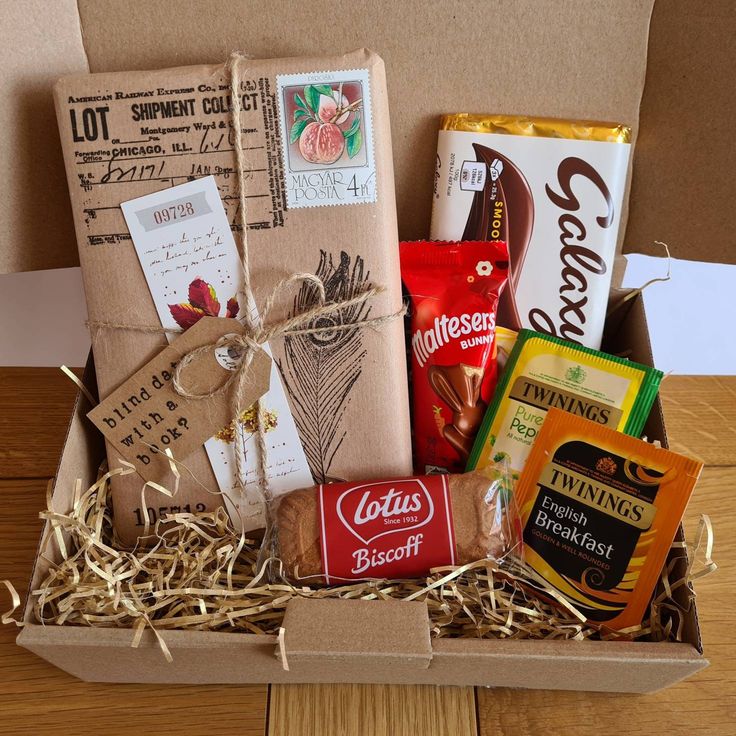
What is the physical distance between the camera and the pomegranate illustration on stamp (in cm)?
69

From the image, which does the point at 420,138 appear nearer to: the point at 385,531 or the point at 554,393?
the point at 554,393

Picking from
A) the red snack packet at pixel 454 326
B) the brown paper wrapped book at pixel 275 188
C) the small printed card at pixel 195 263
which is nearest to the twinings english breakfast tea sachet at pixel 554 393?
the red snack packet at pixel 454 326

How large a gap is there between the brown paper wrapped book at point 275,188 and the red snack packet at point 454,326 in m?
0.07

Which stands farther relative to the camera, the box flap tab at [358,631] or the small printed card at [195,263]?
the small printed card at [195,263]

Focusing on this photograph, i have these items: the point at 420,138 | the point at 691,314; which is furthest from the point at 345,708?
the point at 691,314

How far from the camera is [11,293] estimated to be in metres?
1.00

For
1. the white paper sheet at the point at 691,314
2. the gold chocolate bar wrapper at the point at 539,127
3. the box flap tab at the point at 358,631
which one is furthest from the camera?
the white paper sheet at the point at 691,314

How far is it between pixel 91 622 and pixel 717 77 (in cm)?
87

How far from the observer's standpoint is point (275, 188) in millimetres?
705

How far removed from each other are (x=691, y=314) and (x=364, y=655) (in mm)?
832

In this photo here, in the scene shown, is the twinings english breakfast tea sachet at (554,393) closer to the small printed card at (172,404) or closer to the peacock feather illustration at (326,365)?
the peacock feather illustration at (326,365)

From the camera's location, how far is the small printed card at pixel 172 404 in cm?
73

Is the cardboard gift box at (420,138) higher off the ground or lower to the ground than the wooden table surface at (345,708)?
higher

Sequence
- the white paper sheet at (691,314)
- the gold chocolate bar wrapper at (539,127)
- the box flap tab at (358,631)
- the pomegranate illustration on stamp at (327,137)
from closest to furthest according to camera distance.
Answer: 1. the box flap tab at (358,631)
2. the pomegranate illustration on stamp at (327,137)
3. the gold chocolate bar wrapper at (539,127)
4. the white paper sheet at (691,314)
